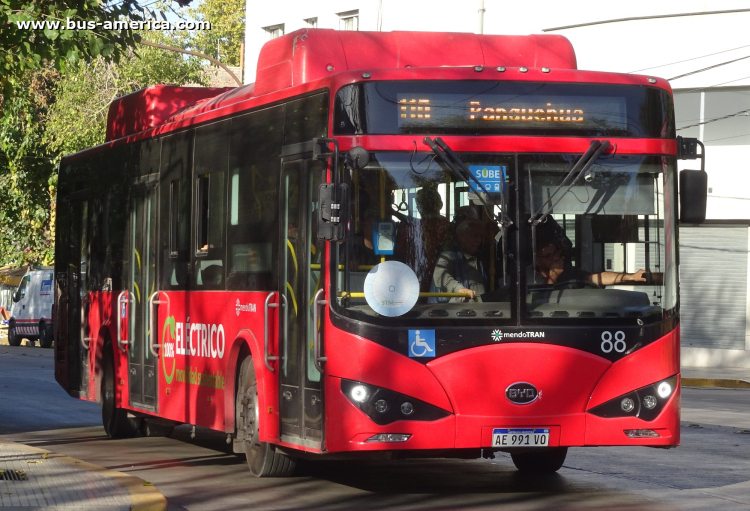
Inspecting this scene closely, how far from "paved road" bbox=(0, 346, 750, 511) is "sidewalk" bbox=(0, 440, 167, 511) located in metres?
0.41

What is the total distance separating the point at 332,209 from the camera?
904cm

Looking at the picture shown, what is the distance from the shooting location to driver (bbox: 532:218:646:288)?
9.41 metres

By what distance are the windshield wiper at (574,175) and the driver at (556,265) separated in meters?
0.07

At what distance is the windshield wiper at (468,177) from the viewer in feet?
30.5

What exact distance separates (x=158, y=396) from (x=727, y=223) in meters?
21.0

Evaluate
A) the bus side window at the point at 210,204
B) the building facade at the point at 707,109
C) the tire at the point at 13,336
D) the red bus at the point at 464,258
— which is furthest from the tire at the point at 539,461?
the tire at the point at 13,336

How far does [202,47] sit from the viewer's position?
78.1 meters

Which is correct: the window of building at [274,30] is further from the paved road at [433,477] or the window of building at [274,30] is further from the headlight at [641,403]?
the headlight at [641,403]

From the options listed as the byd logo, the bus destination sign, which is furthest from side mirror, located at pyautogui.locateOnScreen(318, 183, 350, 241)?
the byd logo

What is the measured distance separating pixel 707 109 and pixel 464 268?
2336cm

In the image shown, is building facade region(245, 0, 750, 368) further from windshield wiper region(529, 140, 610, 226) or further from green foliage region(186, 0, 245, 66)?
green foliage region(186, 0, 245, 66)

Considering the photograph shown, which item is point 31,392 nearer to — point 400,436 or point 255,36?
point 400,436

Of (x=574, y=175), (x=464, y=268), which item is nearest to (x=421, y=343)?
(x=464, y=268)

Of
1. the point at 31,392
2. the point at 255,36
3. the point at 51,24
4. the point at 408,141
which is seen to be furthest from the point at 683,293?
the point at 408,141
